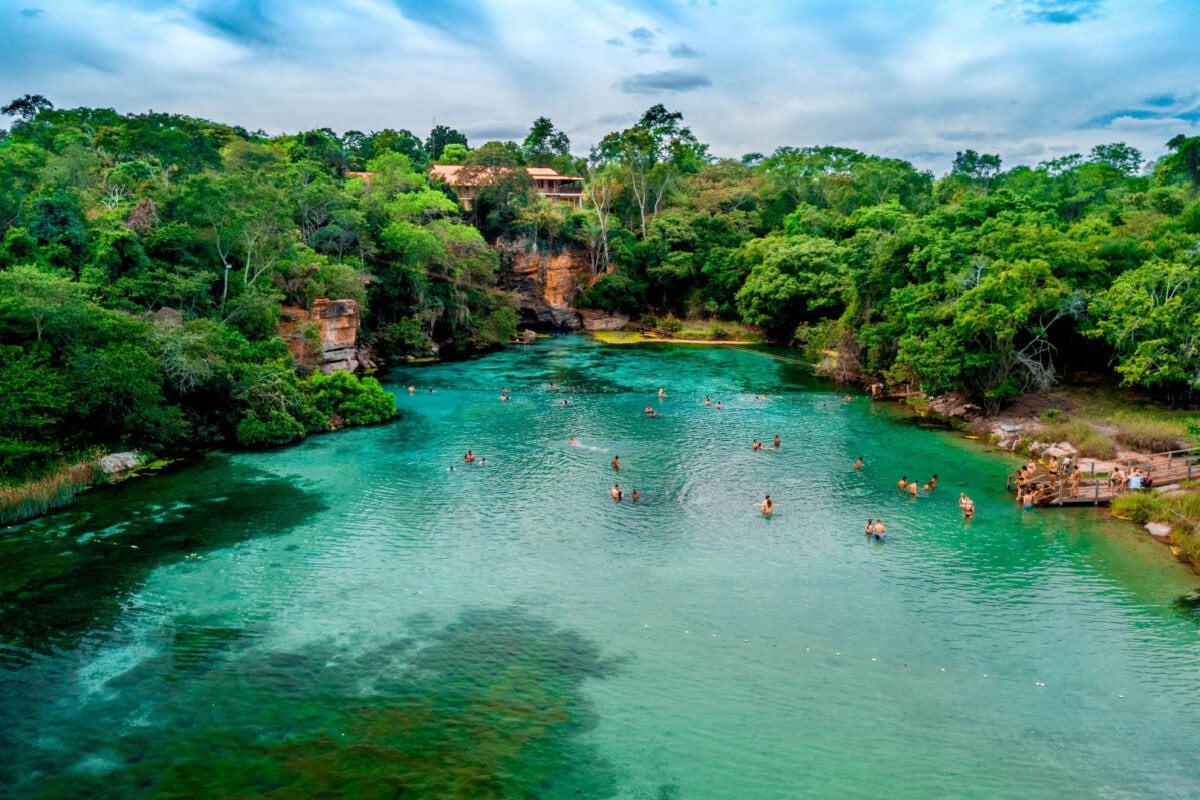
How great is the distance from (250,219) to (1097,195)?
71.4 meters

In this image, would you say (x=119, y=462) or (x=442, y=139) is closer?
(x=119, y=462)

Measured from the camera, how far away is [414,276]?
61.0m

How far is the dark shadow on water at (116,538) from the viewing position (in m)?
20.6

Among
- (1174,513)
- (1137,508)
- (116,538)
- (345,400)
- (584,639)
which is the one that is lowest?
(584,639)

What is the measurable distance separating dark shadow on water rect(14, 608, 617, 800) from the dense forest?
15.6m

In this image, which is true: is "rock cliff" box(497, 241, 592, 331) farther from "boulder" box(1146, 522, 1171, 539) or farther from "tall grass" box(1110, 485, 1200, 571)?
"boulder" box(1146, 522, 1171, 539)

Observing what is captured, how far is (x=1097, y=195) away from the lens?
7225 cm

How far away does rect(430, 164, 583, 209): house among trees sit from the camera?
7756 cm

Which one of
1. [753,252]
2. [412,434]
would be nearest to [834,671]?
[412,434]

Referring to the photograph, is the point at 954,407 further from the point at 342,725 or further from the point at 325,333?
the point at 325,333

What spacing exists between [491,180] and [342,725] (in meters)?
66.7

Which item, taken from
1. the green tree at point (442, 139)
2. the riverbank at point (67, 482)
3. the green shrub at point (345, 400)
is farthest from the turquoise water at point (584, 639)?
the green tree at point (442, 139)

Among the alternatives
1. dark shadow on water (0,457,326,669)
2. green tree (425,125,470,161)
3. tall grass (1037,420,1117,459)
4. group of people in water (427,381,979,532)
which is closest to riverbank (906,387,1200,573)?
tall grass (1037,420,1117,459)

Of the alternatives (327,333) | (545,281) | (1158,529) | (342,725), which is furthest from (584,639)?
(545,281)
